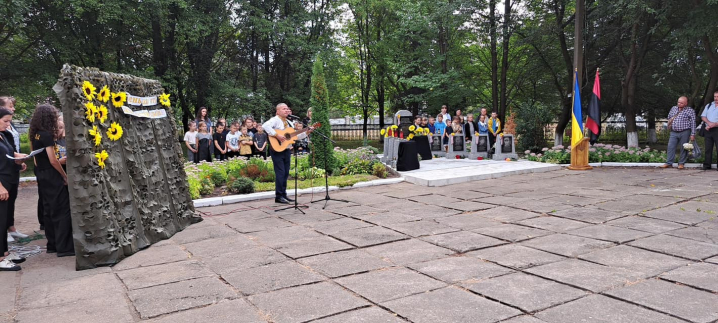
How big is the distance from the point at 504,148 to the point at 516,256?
11315mm

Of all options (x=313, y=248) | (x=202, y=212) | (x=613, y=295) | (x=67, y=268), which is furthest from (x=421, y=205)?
(x=67, y=268)

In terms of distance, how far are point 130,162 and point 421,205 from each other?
468 centimetres

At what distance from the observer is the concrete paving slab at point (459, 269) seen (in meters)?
4.31

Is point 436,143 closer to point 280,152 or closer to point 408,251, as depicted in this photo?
point 280,152

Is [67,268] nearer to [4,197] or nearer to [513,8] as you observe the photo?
[4,197]

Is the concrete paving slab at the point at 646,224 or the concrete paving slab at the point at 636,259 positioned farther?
the concrete paving slab at the point at 646,224

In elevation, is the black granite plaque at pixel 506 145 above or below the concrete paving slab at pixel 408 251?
above

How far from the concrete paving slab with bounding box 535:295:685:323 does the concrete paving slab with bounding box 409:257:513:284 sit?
2.82ft

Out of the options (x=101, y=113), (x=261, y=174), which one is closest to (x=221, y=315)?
(x=101, y=113)

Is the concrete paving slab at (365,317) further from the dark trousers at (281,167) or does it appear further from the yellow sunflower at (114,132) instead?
the dark trousers at (281,167)

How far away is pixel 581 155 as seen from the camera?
12820 millimetres

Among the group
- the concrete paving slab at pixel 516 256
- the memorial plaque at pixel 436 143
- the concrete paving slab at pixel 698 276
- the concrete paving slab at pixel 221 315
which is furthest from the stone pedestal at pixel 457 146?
the concrete paving slab at pixel 221 315

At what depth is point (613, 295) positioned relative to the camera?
3.74 m

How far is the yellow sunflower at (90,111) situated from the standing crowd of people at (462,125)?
12000 mm
